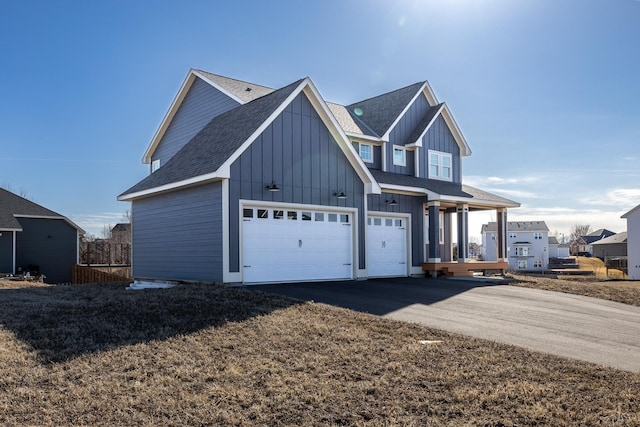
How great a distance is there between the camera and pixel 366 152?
68.6ft

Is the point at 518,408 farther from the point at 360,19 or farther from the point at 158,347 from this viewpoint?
the point at 360,19

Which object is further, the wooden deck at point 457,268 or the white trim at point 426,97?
the white trim at point 426,97

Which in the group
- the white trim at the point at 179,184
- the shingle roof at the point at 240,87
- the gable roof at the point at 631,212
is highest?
the shingle roof at the point at 240,87

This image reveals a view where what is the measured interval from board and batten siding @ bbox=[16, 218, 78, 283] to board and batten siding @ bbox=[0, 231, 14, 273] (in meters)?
1.46

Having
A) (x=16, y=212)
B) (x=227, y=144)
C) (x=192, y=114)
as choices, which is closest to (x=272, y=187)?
(x=227, y=144)

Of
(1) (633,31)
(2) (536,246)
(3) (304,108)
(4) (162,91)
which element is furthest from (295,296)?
(2) (536,246)

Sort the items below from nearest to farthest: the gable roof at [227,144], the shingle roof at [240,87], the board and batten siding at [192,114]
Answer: the gable roof at [227,144]
the shingle roof at [240,87]
the board and batten siding at [192,114]

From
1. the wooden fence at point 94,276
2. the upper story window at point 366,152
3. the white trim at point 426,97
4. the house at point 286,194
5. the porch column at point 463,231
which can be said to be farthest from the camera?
the wooden fence at point 94,276

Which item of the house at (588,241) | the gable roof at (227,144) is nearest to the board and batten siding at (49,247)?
the gable roof at (227,144)

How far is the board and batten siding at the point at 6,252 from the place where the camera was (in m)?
27.2

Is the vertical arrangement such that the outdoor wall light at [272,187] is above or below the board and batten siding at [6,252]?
above

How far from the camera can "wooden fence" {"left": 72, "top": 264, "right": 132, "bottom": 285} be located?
22938 mm

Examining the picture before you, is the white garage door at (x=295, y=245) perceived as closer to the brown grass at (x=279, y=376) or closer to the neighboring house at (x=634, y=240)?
the brown grass at (x=279, y=376)

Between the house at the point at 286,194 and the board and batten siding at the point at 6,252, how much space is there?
10.5 metres
